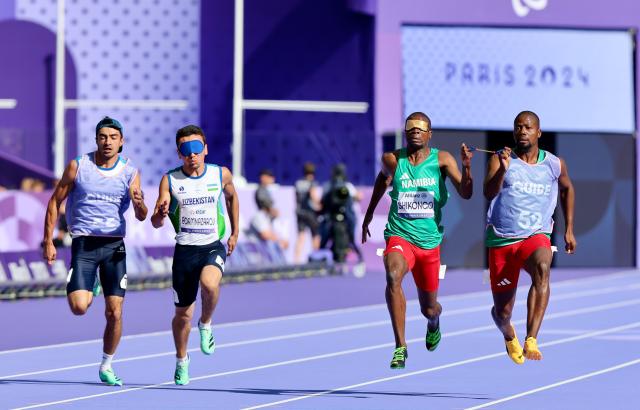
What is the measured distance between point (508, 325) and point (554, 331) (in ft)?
18.6

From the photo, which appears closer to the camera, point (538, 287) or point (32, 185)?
point (538, 287)

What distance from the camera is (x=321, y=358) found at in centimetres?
1576

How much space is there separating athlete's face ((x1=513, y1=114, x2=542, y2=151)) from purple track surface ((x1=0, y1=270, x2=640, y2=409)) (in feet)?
6.13

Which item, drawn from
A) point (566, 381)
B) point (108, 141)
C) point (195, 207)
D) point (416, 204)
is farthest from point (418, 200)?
point (108, 141)

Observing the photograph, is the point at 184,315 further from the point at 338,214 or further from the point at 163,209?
the point at 338,214

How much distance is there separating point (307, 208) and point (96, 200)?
17.7 meters

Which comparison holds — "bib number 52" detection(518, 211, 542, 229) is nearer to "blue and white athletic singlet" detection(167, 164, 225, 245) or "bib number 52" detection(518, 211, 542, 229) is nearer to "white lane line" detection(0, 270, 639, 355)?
"blue and white athletic singlet" detection(167, 164, 225, 245)

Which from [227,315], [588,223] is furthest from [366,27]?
[227,315]

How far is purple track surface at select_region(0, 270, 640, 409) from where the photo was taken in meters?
12.4

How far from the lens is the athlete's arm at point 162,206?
12.7 metres

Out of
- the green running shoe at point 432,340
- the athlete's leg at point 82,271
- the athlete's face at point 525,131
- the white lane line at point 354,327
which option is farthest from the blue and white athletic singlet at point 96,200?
the athlete's face at point 525,131

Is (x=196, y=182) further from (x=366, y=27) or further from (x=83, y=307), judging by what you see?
(x=366, y=27)

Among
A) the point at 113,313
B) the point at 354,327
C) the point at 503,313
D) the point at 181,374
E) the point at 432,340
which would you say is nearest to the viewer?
the point at 113,313

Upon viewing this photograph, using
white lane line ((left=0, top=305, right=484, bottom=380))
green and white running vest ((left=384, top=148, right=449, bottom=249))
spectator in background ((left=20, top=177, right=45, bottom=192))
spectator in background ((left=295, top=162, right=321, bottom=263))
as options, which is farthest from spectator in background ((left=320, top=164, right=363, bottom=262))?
green and white running vest ((left=384, top=148, right=449, bottom=249))
